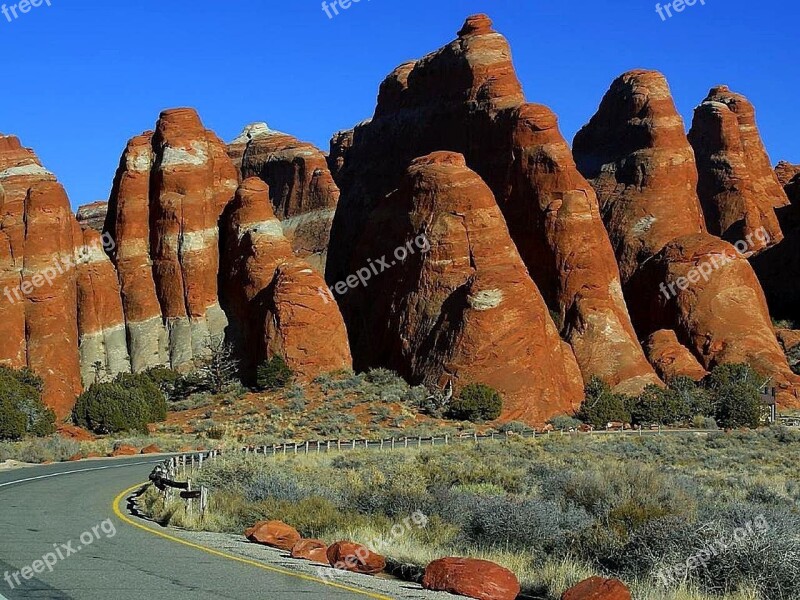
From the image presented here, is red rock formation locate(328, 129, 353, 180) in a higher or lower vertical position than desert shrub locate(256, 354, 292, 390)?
higher

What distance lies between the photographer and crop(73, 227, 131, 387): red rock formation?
71938 mm

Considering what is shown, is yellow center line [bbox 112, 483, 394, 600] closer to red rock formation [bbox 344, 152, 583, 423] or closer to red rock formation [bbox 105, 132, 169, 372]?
red rock formation [bbox 344, 152, 583, 423]

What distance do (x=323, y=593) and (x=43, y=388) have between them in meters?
57.7

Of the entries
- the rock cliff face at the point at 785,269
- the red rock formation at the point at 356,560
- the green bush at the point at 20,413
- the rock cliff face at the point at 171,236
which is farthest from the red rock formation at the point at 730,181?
the red rock formation at the point at 356,560

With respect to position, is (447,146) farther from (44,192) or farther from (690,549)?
(690,549)

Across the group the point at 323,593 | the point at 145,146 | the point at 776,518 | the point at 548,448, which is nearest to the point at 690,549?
the point at 776,518

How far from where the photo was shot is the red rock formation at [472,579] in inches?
438

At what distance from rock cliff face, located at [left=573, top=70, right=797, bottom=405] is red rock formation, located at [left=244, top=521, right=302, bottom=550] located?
5757 centimetres

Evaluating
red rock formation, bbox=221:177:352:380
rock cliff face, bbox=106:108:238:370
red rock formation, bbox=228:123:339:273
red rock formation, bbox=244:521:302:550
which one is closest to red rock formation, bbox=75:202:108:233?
red rock formation, bbox=228:123:339:273

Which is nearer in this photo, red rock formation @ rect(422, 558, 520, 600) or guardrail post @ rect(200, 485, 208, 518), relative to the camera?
red rock formation @ rect(422, 558, 520, 600)

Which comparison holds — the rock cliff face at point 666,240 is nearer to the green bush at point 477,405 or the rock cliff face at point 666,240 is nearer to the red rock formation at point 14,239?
the green bush at point 477,405

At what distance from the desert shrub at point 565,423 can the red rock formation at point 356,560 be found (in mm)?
41479

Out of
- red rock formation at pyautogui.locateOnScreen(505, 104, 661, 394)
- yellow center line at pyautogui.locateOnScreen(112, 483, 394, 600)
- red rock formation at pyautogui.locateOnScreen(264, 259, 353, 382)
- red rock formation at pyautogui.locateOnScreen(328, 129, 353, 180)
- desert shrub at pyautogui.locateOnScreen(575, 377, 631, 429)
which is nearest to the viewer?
yellow center line at pyautogui.locateOnScreen(112, 483, 394, 600)

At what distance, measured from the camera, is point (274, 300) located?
63.8 metres
